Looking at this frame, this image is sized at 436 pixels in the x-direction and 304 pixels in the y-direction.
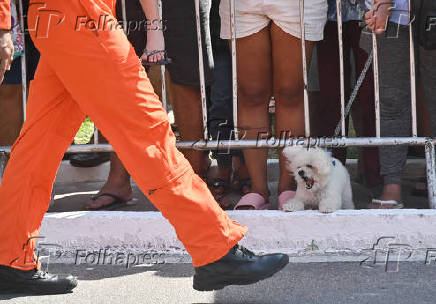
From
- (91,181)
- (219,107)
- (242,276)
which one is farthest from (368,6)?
(91,181)

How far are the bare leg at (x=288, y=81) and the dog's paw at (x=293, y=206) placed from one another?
16.8 inches

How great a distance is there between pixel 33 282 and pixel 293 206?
1418 millimetres

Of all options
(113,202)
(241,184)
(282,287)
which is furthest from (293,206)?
(113,202)

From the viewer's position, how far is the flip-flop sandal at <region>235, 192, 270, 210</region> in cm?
433

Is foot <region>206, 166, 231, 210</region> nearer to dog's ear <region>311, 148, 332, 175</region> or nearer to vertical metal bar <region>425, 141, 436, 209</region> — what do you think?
dog's ear <region>311, 148, 332, 175</region>

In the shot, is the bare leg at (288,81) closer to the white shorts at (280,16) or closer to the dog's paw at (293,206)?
the white shorts at (280,16)

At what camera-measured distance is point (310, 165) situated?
4.31 meters

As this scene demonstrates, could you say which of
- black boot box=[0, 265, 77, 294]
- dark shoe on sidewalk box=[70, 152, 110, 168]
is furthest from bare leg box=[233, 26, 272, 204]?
dark shoe on sidewalk box=[70, 152, 110, 168]

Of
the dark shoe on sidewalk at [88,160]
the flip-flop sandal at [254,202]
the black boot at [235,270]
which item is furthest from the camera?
the dark shoe on sidewalk at [88,160]

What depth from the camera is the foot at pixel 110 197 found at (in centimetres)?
466

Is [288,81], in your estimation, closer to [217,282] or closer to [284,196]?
[284,196]

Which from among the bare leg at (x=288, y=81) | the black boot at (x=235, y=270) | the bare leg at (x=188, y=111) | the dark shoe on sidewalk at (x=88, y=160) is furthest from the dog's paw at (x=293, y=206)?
the dark shoe on sidewalk at (x=88, y=160)

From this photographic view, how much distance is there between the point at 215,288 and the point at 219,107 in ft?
7.07

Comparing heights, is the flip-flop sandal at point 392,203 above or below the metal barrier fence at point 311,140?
below
